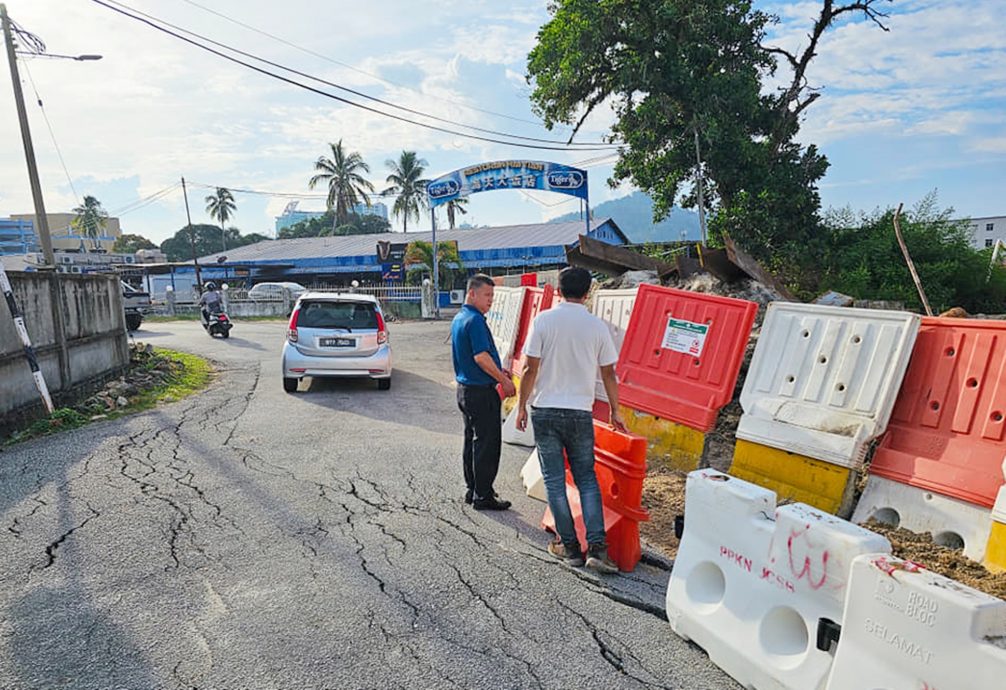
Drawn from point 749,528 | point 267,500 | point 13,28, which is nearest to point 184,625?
point 267,500

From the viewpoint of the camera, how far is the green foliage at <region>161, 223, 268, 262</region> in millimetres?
80125

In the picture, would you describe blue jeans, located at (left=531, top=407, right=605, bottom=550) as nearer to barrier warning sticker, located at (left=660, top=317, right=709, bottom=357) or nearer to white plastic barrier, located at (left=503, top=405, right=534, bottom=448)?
barrier warning sticker, located at (left=660, top=317, right=709, bottom=357)

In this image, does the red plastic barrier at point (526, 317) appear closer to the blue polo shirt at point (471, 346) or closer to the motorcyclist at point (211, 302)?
the blue polo shirt at point (471, 346)

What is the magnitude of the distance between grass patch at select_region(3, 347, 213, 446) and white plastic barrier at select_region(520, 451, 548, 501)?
5818mm

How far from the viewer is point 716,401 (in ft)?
18.0

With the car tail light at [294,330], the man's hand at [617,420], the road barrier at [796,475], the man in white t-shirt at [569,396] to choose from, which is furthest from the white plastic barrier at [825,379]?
the car tail light at [294,330]

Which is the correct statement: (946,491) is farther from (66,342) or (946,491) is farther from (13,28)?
(13,28)

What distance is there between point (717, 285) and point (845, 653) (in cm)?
659

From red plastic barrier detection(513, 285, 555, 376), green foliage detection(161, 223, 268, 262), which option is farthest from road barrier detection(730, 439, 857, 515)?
green foliage detection(161, 223, 268, 262)

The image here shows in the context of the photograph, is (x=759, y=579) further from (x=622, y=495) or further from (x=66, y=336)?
(x=66, y=336)

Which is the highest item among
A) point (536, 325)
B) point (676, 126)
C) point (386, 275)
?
point (676, 126)

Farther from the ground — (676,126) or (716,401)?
(676,126)

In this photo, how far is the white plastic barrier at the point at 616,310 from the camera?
21.7 feet

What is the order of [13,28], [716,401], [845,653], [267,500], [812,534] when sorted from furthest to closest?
[13,28] < [716,401] < [267,500] < [812,534] < [845,653]
